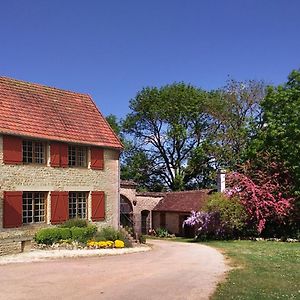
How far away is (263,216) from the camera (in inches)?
1090

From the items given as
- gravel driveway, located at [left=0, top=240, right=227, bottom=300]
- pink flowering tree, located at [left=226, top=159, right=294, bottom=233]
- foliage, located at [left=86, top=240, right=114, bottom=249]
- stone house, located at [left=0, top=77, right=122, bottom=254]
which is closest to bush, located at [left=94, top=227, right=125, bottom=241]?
foliage, located at [left=86, top=240, right=114, bottom=249]

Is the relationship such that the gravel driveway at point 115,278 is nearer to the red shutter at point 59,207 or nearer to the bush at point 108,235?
the bush at point 108,235

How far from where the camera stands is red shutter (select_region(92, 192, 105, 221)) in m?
24.8

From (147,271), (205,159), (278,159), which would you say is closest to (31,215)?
(147,271)

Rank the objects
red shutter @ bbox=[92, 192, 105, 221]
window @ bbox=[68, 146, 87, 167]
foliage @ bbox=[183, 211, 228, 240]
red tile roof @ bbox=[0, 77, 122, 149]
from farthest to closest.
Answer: foliage @ bbox=[183, 211, 228, 240] < red shutter @ bbox=[92, 192, 105, 221] < window @ bbox=[68, 146, 87, 167] < red tile roof @ bbox=[0, 77, 122, 149]

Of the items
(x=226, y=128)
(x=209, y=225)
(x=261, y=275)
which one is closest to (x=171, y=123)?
(x=226, y=128)

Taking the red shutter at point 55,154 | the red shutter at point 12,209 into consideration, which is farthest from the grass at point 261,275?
the red shutter at point 12,209

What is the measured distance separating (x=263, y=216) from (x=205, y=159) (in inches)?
636

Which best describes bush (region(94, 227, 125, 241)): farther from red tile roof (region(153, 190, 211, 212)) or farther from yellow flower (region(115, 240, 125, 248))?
red tile roof (region(153, 190, 211, 212))

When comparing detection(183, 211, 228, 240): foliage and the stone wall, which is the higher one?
the stone wall

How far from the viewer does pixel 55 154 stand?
2323 centimetres

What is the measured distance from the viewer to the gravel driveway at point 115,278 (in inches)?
444

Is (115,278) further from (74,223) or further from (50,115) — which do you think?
(50,115)

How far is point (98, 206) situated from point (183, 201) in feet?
42.5
